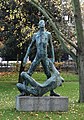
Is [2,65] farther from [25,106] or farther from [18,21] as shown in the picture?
[25,106]

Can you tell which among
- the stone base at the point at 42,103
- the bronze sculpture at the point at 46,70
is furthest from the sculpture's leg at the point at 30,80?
the stone base at the point at 42,103

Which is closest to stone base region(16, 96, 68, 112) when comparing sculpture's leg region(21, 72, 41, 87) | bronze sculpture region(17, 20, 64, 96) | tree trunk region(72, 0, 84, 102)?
bronze sculpture region(17, 20, 64, 96)

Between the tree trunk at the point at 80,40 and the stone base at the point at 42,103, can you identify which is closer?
the stone base at the point at 42,103

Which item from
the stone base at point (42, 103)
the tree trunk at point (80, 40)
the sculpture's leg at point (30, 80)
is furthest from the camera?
the tree trunk at point (80, 40)

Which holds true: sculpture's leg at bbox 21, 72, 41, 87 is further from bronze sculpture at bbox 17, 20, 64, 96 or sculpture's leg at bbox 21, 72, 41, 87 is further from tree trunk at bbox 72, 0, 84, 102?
tree trunk at bbox 72, 0, 84, 102

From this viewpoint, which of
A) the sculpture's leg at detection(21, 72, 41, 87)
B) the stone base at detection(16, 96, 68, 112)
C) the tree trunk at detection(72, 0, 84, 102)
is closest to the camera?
the stone base at detection(16, 96, 68, 112)

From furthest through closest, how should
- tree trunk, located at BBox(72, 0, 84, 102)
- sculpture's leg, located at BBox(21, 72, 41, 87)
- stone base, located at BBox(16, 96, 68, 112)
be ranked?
1. tree trunk, located at BBox(72, 0, 84, 102)
2. sculpture's leg, located at BBox(21, 72, 41, 87)
3. stone base, located at BBox(16, 96, 68, 112)

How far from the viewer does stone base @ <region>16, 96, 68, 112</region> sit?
12375mm

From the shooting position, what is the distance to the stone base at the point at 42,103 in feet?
40.6

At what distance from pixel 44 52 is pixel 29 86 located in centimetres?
122

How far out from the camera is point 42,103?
12.5 meters

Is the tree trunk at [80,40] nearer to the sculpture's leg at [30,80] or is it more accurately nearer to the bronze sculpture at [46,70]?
the bronze sculpture at [46,70]

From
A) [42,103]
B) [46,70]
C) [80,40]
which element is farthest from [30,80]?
[80,40]

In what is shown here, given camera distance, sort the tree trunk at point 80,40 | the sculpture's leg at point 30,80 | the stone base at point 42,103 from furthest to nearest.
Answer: the tree trunk at point 80,40 < the sculpture's leg at point 30,80 < the stone base at point 42,103
